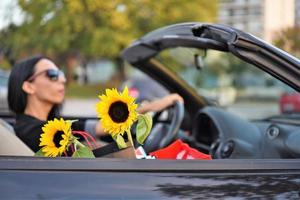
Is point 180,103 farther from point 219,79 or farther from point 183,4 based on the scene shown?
point 183,4

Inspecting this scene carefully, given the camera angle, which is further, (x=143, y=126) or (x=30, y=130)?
(x=30, y=130)

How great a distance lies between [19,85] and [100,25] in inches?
882

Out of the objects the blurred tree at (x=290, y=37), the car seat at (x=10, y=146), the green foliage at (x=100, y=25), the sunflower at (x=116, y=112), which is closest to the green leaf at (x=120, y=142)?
the sunflower at (x=116, y=112)

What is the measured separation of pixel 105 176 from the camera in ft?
5.55

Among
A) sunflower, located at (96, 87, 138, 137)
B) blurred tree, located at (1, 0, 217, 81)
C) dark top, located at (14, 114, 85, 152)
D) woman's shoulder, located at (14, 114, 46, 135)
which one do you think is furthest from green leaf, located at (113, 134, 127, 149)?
blurred tree, located at (1, 0, 217, 81)

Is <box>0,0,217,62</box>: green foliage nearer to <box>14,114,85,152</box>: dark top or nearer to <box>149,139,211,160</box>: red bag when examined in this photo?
<box>14,114,85,152</box>: dark top

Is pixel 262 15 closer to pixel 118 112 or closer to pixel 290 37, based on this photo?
pixel 290 37

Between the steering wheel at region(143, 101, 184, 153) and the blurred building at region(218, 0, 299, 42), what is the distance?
9733 millimetres

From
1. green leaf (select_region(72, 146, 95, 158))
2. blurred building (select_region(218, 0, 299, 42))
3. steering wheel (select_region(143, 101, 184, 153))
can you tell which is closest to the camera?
green leaf (select_region(72, 146, 95, 158))

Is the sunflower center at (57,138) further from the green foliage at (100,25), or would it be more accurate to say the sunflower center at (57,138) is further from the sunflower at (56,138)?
the green foliage at (100,25)

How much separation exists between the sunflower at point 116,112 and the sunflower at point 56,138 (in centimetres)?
14

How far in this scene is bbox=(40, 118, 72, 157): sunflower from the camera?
77.0 inches

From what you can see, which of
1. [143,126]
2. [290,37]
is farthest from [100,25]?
[143,126]

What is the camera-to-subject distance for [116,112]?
6.46 feet
